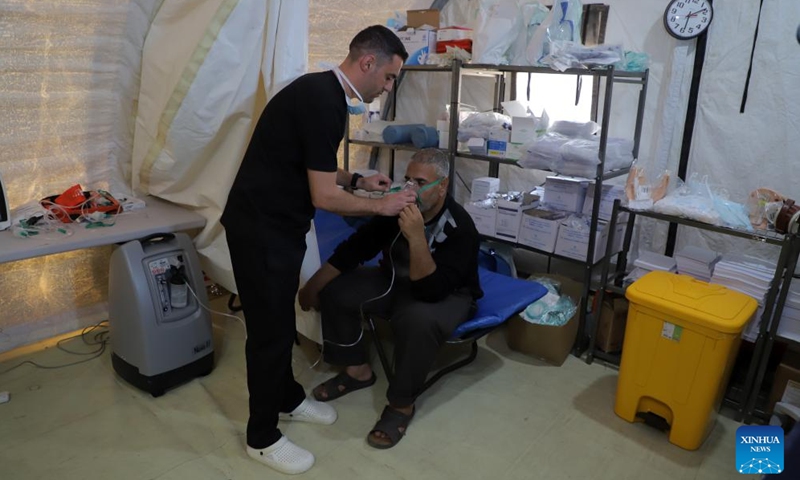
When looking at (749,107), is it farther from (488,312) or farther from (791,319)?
(488,312)

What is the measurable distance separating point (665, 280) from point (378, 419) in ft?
4.31

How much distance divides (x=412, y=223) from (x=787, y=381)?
1.65 meters

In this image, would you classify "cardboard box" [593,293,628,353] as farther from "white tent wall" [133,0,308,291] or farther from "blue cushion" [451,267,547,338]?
"white tent wall" [133,0,308,291]

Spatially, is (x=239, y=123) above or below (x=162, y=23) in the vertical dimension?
below


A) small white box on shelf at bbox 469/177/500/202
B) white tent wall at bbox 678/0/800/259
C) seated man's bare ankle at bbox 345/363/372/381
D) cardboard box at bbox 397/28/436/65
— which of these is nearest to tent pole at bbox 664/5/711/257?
white tent wall at bbox 678/0/800/259

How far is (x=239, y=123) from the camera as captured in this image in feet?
7.73

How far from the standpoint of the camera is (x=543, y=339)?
2729 millimetres

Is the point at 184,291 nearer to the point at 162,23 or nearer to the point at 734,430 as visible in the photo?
the point at 162,23

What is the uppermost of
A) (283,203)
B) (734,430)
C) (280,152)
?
(280,152)

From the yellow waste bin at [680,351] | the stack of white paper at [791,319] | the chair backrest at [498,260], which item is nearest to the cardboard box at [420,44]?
the chair backrest at [498,260]

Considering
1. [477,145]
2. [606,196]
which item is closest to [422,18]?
[477,145]

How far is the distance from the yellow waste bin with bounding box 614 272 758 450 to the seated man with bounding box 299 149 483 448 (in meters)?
0.69

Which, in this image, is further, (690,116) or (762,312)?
(690,116)

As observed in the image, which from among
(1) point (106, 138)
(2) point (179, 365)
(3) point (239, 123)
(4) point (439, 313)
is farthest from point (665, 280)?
(1) point (106, 138)
